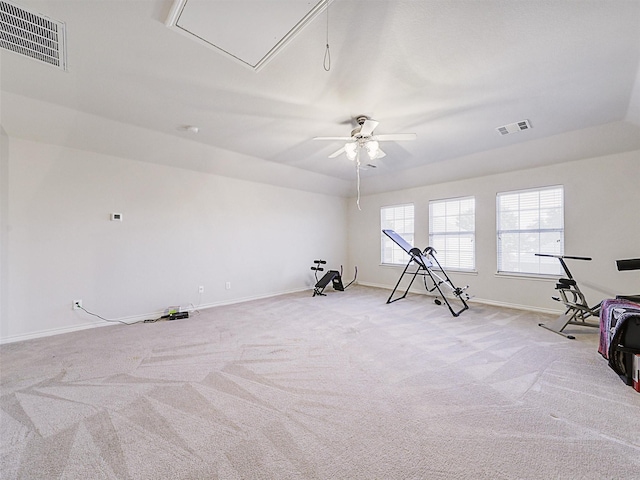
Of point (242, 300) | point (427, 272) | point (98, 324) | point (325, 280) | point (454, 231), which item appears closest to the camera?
point (98, 324)

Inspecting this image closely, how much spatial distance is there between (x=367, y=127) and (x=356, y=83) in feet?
1.93

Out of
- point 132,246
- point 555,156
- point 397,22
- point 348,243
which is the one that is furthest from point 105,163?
point 555,156

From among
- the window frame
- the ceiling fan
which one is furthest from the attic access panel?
the window frame

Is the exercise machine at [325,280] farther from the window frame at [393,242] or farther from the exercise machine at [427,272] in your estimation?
the exercise machine at [427,272]

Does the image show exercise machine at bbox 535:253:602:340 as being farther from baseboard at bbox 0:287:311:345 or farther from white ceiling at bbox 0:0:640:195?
baseboard at bbox 0:287:311:345

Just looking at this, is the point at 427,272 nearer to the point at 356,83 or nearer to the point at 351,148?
the point at 351,148

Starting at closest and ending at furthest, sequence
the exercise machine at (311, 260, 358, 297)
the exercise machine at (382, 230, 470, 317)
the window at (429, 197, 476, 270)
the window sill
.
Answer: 1. the window sill
2. the exercise machine at (382, 230, 470, 317)
3. the window at (429, 197, 476, 270)
4. the exercise machine at (311, 260, 358, 297)

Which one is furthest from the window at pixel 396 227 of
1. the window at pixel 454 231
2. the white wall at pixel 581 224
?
the white wall at pixel 581 224

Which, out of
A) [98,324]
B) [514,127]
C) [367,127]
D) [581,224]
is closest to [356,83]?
[367,127]

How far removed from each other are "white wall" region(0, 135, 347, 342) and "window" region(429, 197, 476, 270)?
3.51 m

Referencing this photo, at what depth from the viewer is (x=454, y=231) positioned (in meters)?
5.42

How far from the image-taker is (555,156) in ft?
13.2

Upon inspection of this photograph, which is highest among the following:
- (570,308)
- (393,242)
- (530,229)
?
(530,229)

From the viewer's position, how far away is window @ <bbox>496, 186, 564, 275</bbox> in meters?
4.26
